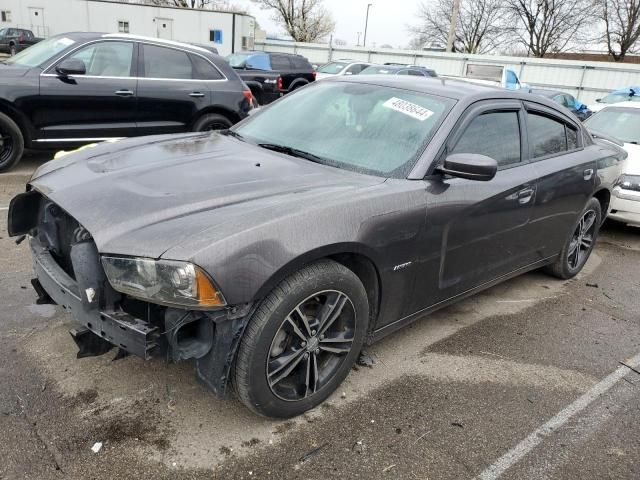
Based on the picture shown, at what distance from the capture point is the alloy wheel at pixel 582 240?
4.60 m

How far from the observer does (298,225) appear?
2.31 m

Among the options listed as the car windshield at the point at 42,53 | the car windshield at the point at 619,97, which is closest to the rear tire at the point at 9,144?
the car windshield at the point at 42,53

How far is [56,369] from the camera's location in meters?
2.80

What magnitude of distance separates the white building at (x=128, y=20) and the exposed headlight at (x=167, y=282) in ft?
102

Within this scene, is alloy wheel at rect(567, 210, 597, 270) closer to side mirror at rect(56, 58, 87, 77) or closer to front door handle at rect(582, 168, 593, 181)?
front door handle at rect(582, 168, 593, 181)

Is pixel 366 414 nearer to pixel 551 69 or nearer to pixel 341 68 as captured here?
pixel 341 68

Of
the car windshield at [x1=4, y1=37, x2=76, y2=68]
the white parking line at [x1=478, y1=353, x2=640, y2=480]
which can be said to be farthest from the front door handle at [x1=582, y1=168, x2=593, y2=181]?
the car windshield at [x1=4, y1=37, x2=76, y2=68]

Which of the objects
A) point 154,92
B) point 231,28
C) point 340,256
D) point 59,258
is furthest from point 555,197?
point 231,28

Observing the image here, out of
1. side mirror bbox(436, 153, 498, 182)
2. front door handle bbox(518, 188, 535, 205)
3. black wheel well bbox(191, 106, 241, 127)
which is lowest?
black wheel well bbox(191, 106, 241, 127)

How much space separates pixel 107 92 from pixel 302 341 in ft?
17.7

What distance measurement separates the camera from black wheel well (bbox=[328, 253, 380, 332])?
2.58m

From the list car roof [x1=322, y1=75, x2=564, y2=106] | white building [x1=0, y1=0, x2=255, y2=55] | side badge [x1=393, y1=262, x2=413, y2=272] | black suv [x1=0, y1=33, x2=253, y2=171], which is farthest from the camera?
white building [x1=0, y1=0, x2=255, y2=55]

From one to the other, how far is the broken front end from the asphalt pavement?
1.15ft

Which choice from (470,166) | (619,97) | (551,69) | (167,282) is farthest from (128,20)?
(167,282)
